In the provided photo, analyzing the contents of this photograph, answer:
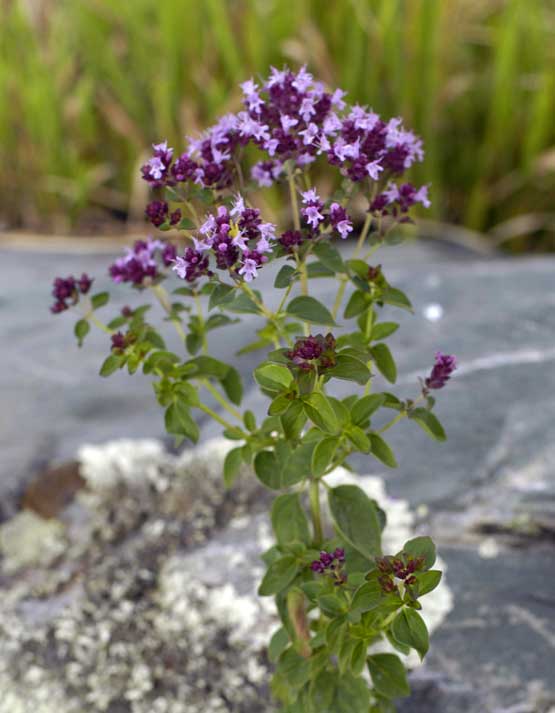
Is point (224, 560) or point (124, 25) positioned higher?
point (124, 25)

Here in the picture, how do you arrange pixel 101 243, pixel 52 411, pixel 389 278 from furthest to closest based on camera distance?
pixel 101 243 < pixel 389 278 < pixel 52 411

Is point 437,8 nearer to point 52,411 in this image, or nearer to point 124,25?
point 124,25

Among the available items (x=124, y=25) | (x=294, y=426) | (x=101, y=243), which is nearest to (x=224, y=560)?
(x=294, y=426)

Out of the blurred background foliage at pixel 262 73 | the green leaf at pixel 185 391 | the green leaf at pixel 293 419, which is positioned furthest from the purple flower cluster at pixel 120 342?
the blurred background foliage at pixel 262 73

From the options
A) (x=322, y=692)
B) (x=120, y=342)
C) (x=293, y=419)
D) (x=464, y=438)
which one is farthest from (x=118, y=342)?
(x=464, y=438)

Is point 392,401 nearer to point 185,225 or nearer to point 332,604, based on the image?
point 332,604

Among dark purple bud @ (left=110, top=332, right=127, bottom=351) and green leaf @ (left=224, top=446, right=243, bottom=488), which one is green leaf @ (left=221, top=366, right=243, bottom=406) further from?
dark purple bud @ (left=110, top=332, right=127, bottom=351)

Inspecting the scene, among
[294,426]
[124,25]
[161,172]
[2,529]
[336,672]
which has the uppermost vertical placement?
[124,25]

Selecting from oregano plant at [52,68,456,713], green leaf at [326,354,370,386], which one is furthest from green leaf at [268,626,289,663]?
green leaf at [326,354,370,386]
